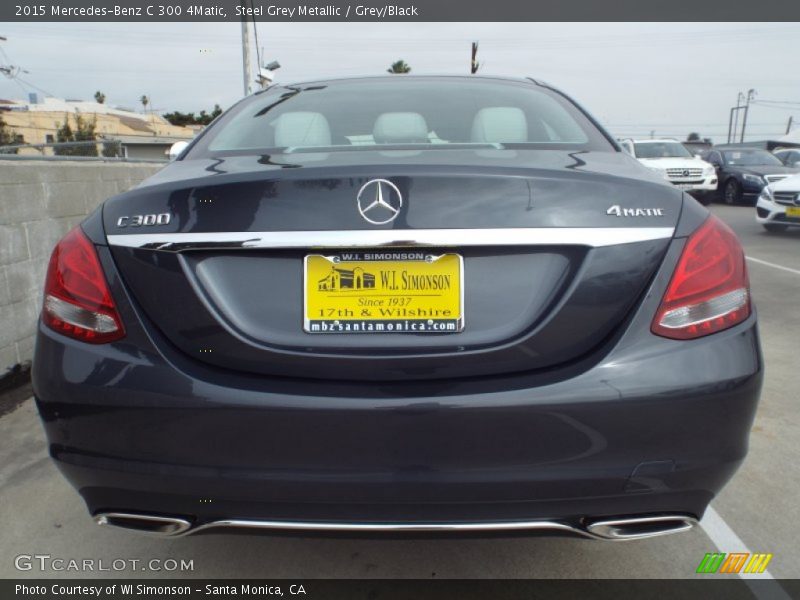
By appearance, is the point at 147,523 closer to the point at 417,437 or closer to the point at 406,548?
the point at 417,437

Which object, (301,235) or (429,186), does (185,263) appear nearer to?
(301,235)

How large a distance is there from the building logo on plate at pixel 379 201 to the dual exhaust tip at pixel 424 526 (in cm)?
71

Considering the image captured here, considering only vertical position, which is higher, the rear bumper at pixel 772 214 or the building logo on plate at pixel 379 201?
the building logo on plate at pixel 379 201

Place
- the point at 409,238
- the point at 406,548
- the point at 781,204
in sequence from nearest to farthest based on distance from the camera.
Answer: the point at 409,238, the point at 406,548, the point at 781,204

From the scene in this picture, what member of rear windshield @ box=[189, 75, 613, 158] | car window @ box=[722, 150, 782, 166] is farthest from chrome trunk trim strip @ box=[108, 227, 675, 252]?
car window @ box=[722, 150, 782, 166]

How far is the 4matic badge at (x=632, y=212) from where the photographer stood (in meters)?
1.63

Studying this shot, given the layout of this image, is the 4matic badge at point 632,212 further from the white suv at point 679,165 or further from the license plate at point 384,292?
the white suv at point 679,165

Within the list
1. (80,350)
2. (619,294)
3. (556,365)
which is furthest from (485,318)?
(80,350)

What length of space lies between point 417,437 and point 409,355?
0.60 ft

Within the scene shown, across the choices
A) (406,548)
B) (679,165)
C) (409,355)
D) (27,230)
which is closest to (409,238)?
(409,355)

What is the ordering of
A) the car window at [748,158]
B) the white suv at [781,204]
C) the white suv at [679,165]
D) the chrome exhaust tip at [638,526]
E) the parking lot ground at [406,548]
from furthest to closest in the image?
the car window at [748,158], the white suv at [679,165], the white suv at [781,204], the parking lot ground at [406,548], the chrome exhaust tip at [638,526]

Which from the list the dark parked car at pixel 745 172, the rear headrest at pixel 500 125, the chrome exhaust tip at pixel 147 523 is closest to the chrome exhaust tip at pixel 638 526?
the chrome exhaust tip at pixel 147 523

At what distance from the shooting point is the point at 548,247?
159 centimetres

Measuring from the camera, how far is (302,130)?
238 centimetres
